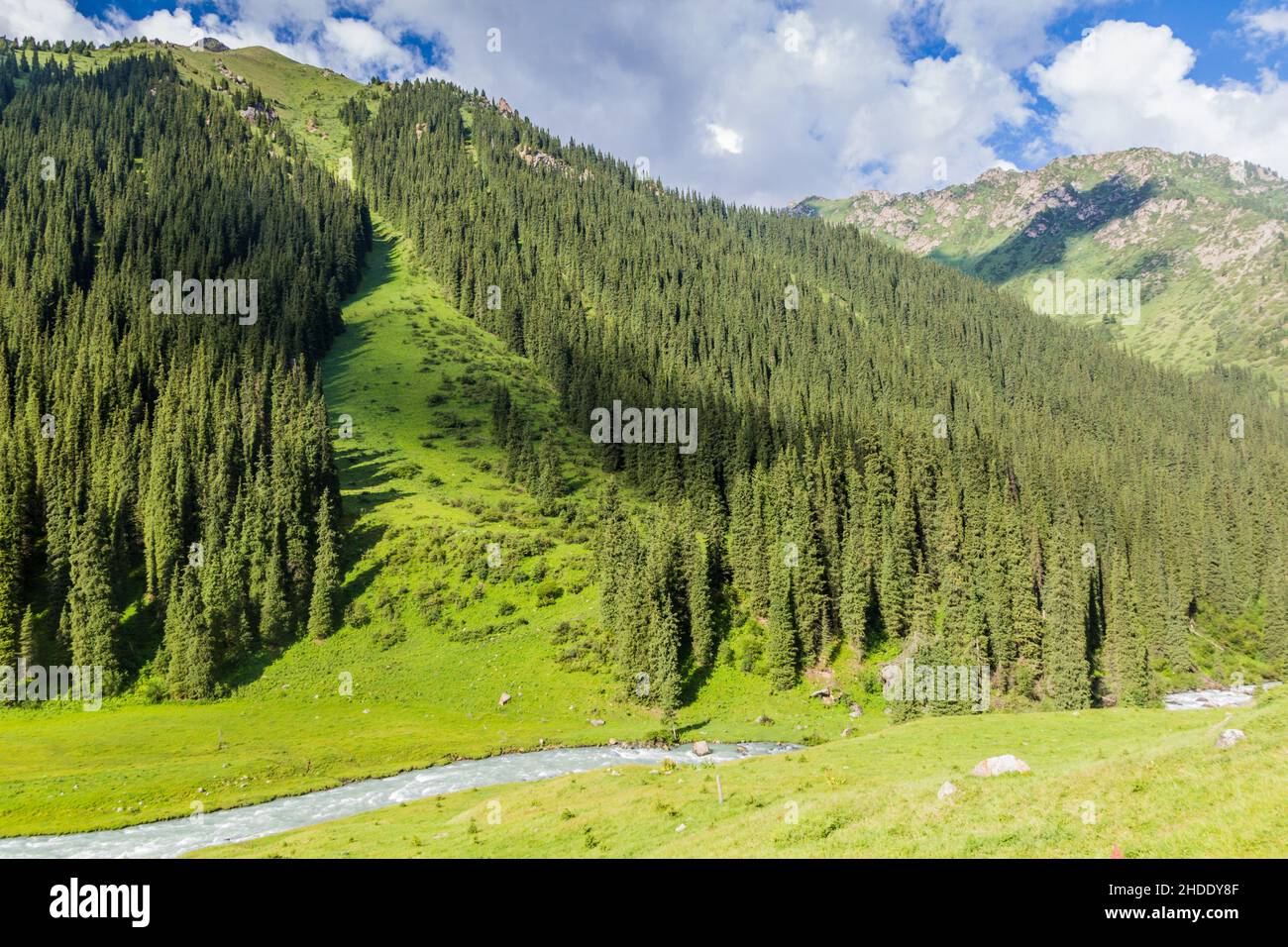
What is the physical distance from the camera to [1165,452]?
643ft

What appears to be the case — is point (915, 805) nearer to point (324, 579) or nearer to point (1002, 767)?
point (1002, 767)

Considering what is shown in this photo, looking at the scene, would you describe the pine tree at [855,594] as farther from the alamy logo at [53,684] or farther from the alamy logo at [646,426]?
the alamy logo at [53,684]

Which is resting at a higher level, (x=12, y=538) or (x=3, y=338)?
(x=3, y=338)

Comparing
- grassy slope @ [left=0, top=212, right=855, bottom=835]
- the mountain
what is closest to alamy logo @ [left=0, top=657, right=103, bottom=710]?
the mountain

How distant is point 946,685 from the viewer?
80.1 metres

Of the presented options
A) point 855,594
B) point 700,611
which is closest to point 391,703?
point 700,611

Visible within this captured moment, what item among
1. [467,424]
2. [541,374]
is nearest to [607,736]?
[467,424]
